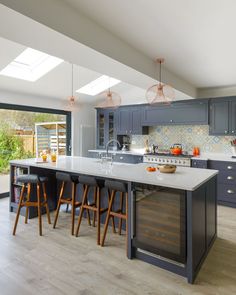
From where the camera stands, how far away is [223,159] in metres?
4.48

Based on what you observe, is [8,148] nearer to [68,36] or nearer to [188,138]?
[68,36]

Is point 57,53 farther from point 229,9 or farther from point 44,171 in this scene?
point 44,171

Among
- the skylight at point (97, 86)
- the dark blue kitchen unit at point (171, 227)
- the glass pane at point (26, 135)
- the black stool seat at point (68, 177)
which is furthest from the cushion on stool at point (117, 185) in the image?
A: the skylight at point (97, 86)

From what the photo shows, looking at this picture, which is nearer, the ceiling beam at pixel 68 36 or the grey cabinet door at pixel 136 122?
the ceiling beam at pixel 68 36

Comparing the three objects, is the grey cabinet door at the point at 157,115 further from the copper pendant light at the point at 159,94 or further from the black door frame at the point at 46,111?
the copper pendant light at the point at 159,94

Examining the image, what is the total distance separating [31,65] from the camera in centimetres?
443

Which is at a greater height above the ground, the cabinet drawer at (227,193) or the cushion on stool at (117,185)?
the cushion on stool at (117,185)

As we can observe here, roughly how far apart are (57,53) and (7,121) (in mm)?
3196

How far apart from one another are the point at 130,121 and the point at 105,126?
859mm

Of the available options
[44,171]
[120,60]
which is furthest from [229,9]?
[44,171]

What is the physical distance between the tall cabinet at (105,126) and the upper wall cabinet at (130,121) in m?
0.23

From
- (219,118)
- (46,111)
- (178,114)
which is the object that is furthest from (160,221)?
(46,111)

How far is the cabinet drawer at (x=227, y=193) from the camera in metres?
4.37

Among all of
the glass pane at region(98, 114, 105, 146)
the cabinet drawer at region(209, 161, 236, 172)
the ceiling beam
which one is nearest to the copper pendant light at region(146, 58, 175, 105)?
the ceiling beam
